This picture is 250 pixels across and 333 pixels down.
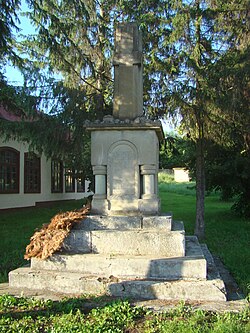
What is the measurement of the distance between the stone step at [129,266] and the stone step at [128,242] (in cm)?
15

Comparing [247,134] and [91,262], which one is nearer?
[91,262]

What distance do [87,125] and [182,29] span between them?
523cm

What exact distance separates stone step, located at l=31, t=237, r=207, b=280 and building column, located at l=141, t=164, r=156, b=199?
43.6 inches

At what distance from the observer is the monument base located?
474cm

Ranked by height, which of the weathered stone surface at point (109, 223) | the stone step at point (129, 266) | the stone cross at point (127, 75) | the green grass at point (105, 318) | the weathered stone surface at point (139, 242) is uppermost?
the stone cross at point (127, 75)

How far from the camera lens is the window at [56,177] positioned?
23.0m

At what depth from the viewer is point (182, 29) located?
9773mm

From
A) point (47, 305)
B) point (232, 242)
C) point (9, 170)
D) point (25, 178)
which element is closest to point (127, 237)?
point (47, 305)

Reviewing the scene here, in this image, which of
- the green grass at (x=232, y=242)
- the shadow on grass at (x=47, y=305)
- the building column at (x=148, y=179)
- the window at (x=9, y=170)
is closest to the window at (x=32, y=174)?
the window at (x=9, y=170)

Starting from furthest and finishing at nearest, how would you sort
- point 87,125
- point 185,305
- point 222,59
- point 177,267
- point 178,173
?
point 178,173
point 222,59
point 87,125
point 177,267
point 185,305

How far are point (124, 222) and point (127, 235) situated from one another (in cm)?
31

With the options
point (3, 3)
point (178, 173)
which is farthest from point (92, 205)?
point (178, 173)

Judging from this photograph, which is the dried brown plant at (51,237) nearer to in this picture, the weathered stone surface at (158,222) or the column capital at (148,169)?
the weathered stone surface at (158,222)

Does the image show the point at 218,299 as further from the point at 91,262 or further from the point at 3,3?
the point at 3,3
